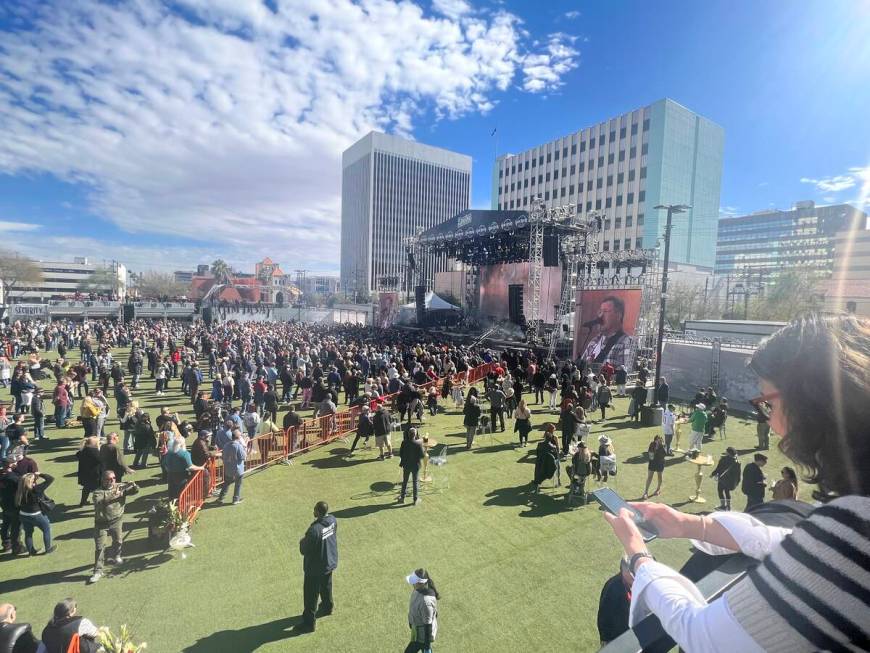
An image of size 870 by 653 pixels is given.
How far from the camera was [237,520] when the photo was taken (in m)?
7.65

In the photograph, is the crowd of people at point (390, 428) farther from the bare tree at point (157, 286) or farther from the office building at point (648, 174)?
the bare tree at point (157, 286)

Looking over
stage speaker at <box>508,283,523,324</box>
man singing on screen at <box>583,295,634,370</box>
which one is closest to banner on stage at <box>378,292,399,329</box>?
stage speaker at <box>508,283,523,324</box>

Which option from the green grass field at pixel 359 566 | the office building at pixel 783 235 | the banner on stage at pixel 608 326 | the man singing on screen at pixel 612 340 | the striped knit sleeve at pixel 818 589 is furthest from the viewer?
the office building at pixel 783 235

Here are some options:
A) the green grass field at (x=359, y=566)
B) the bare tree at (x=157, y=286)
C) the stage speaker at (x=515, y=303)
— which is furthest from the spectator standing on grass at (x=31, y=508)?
the bare tree at (x=157, y=286)

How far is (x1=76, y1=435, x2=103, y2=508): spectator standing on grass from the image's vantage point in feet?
24.2

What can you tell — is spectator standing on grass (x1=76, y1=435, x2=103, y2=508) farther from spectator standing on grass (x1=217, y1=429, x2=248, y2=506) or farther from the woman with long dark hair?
the woman with long dark hair

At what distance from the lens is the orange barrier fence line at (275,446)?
7621 mm

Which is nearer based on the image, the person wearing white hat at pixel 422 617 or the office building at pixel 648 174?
the person wearing white hat at pixel 422 617

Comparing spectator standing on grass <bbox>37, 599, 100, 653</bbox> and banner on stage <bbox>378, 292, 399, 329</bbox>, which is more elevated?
banner on stage <bbox>378, 292, 399, 329</bbox>

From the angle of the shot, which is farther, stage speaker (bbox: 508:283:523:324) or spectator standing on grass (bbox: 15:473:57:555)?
stage speaker (bbox: 508:283:523:324)

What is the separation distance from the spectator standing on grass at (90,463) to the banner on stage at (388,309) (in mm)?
32721

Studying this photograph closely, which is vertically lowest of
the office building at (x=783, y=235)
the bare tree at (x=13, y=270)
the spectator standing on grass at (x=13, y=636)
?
the spectator standing on grass at (x=13, y=636)

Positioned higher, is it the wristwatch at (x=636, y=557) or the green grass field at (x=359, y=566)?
the wristwatch at (x=636, y=557)

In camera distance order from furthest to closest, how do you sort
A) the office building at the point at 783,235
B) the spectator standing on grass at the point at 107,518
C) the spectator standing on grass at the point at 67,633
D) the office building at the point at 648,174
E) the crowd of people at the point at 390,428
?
the office building at the point at 783,235, the office building at the point at 648,174, the spectator standing on grass at the point at 107,518, the spectator standing on grass at the point at 67,633, the crowd of people at the point at 390,428
